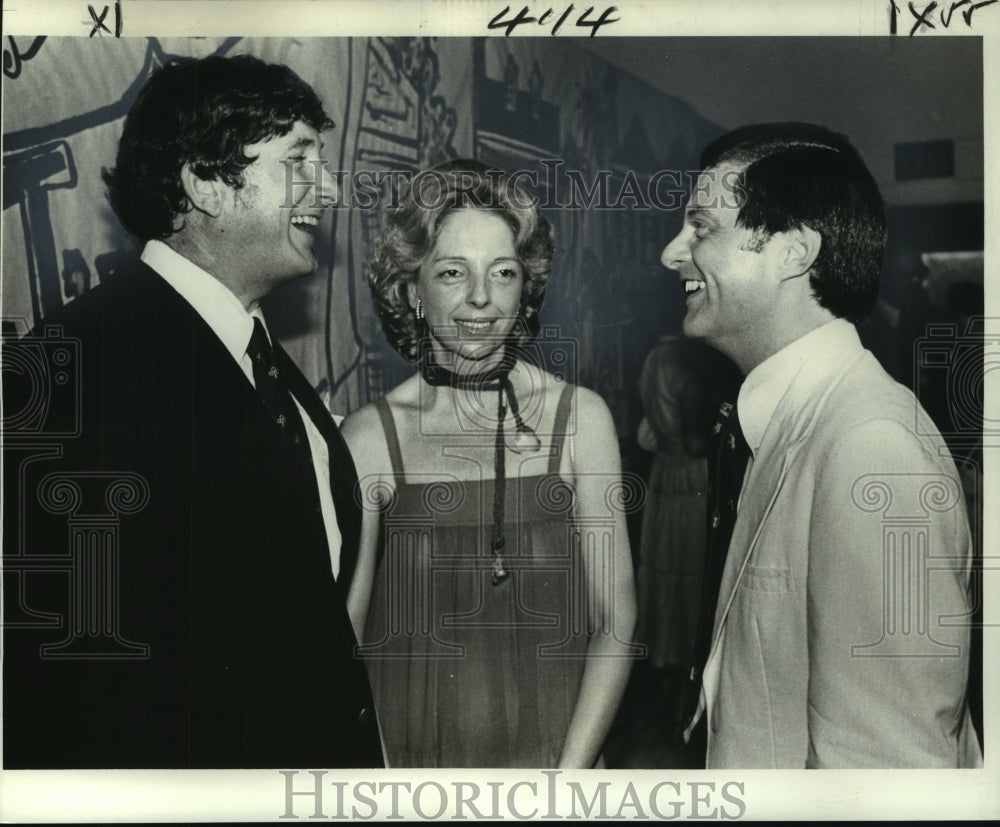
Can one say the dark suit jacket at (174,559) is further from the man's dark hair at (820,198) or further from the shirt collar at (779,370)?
the man's dark hair at (820,198)

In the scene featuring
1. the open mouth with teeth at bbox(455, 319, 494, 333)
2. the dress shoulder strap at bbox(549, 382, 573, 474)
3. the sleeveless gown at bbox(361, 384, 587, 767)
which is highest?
the open mouth with teeth at bbox(455, 319, 494, 333)

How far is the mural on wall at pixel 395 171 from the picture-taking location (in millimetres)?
3531

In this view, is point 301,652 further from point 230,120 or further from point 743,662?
point 230,120

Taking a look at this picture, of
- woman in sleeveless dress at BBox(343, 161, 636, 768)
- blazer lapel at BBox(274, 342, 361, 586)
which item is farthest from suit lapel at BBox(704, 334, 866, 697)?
blazer lapel at BBox(274, 342, 361, 586)

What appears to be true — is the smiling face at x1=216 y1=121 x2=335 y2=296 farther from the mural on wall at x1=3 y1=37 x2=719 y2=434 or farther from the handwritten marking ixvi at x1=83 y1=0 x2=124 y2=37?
the handwritten marking ixvi at x1=83 y1=0 x2=124 y2=37

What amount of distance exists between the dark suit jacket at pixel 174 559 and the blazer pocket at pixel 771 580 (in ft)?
4.02

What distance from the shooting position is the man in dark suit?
3.52 m

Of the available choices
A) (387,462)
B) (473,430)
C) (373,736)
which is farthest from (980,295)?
(373,736)

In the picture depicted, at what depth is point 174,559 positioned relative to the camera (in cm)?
353

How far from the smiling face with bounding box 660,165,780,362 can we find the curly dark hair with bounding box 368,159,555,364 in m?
0.41

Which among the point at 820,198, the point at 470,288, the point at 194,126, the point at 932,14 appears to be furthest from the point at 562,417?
the point at 932,14

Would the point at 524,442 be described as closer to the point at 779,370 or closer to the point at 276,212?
the point at 779,370

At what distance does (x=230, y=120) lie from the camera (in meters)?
3.51

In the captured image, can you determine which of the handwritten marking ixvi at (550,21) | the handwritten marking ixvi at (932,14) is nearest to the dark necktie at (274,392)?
the handwritten marking ixvi at (550,21)
